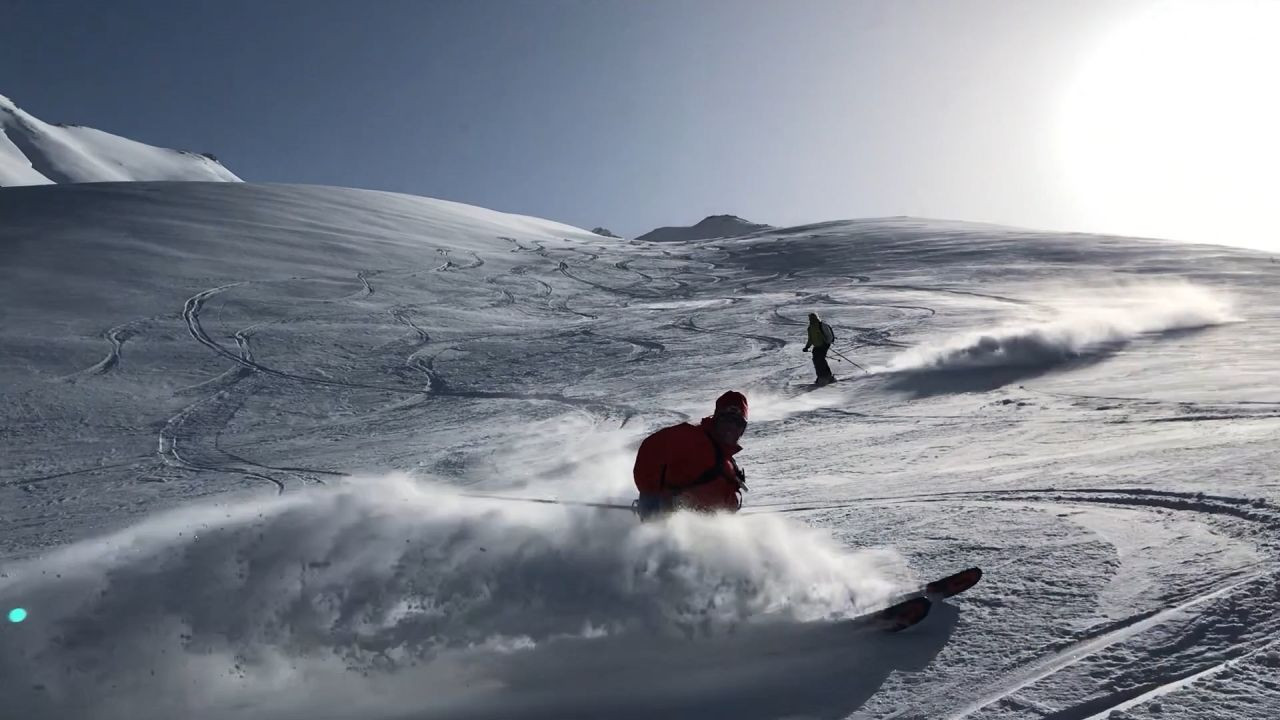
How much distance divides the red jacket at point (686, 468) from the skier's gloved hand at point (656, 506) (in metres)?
0.02

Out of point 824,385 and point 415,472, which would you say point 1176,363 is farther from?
point 415,472

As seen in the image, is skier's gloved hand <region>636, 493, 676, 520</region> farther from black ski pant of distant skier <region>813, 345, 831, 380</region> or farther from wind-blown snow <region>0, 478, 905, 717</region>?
black ski pant of distant skier <region>813, 345, 831, 380</region>

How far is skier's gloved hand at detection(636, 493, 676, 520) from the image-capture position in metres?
5.02

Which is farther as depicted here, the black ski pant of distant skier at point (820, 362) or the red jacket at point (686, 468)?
the black ski pant of distant skier at point (820, 362)

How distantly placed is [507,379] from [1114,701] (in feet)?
40.1

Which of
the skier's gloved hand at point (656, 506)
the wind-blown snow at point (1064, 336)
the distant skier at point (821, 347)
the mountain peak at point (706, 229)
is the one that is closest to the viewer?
the skier's gloved hand at point (656, 506)

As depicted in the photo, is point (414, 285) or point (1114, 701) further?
point (414, 285)

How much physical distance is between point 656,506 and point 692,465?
311 mm

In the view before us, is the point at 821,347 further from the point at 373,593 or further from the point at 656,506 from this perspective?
the point at 373,593

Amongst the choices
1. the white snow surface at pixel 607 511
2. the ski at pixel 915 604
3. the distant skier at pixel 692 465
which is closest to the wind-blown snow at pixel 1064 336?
the white snow surface at pixel 607 511

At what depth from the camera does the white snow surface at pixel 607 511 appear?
3.64 meters

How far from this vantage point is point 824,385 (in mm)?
13477

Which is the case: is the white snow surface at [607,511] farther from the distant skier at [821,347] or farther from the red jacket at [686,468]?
the distant skier at [821,347]

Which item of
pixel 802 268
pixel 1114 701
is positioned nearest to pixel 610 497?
pixel 1114 701
